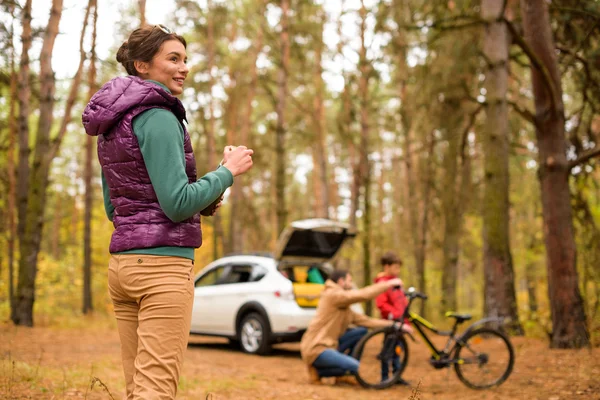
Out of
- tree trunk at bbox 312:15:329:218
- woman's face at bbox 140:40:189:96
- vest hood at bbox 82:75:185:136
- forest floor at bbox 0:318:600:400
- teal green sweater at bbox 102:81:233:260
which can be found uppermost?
tree trunk at bbox 312:15:329:218

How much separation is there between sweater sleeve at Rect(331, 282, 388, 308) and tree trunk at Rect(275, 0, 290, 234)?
1031 centimetres

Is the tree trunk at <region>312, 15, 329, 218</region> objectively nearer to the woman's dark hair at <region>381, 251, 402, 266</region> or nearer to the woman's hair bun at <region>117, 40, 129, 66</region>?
the woman's dark hair at <region>381, 251, 402, 266</region>

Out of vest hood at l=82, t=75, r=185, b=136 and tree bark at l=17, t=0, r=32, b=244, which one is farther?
tree bark at l=17, t=0, r=32, b=244

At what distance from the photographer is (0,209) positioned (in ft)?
57.6

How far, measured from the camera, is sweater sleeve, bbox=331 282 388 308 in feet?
25.0

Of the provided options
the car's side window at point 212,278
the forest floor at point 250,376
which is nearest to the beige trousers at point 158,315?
the forest floor at point 250,376

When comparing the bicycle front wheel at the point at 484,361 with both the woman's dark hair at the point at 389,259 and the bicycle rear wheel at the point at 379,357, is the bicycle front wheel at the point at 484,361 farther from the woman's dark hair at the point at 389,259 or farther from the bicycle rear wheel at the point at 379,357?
the woman's dark hair at the point at 389,259

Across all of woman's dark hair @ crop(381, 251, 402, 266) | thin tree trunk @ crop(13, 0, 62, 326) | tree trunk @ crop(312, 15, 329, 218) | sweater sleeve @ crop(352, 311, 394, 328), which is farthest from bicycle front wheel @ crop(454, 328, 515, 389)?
tree trunk @ crop(312, 15, 329, 218)

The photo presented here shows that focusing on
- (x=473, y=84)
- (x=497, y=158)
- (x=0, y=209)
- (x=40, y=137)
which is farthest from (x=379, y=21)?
Result: (x=0, y=209)

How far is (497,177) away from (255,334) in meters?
4.98

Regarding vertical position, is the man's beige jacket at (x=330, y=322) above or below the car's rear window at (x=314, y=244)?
below

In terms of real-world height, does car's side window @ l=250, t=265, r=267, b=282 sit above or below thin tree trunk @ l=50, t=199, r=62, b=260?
below

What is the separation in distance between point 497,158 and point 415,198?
13798mm

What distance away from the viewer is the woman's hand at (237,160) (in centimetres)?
272
